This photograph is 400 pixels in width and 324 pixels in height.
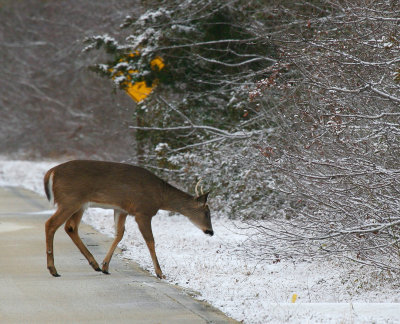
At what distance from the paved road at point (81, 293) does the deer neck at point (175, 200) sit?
0.96 metres

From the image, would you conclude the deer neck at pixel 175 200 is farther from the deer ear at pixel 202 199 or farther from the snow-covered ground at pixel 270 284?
the snow-covered ground at pixel 270 284

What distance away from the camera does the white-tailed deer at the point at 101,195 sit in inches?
427

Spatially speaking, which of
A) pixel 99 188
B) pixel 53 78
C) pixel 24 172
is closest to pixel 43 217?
pixel 99 188

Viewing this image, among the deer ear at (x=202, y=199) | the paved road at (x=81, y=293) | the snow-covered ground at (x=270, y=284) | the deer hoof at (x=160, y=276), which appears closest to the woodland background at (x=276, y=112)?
the snow-covered ground at (x=270, y=284)

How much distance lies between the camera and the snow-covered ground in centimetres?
792

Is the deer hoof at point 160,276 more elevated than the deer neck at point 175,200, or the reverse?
the deer neck at point 175,200

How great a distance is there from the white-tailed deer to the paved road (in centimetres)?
38

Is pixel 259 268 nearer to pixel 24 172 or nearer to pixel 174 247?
pixel 174 247

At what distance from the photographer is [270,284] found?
10242mm

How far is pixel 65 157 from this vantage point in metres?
48.2

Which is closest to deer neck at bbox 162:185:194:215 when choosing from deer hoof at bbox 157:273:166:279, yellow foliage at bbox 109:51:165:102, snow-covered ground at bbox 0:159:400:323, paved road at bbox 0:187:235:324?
snow-covered ground at bbox 0:159:400:323

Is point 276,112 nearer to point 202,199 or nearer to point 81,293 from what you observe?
point 202,199

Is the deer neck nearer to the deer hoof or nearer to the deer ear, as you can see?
the deer ear

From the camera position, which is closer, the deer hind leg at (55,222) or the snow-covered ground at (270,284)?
the snow-covered ground at (270,284)
